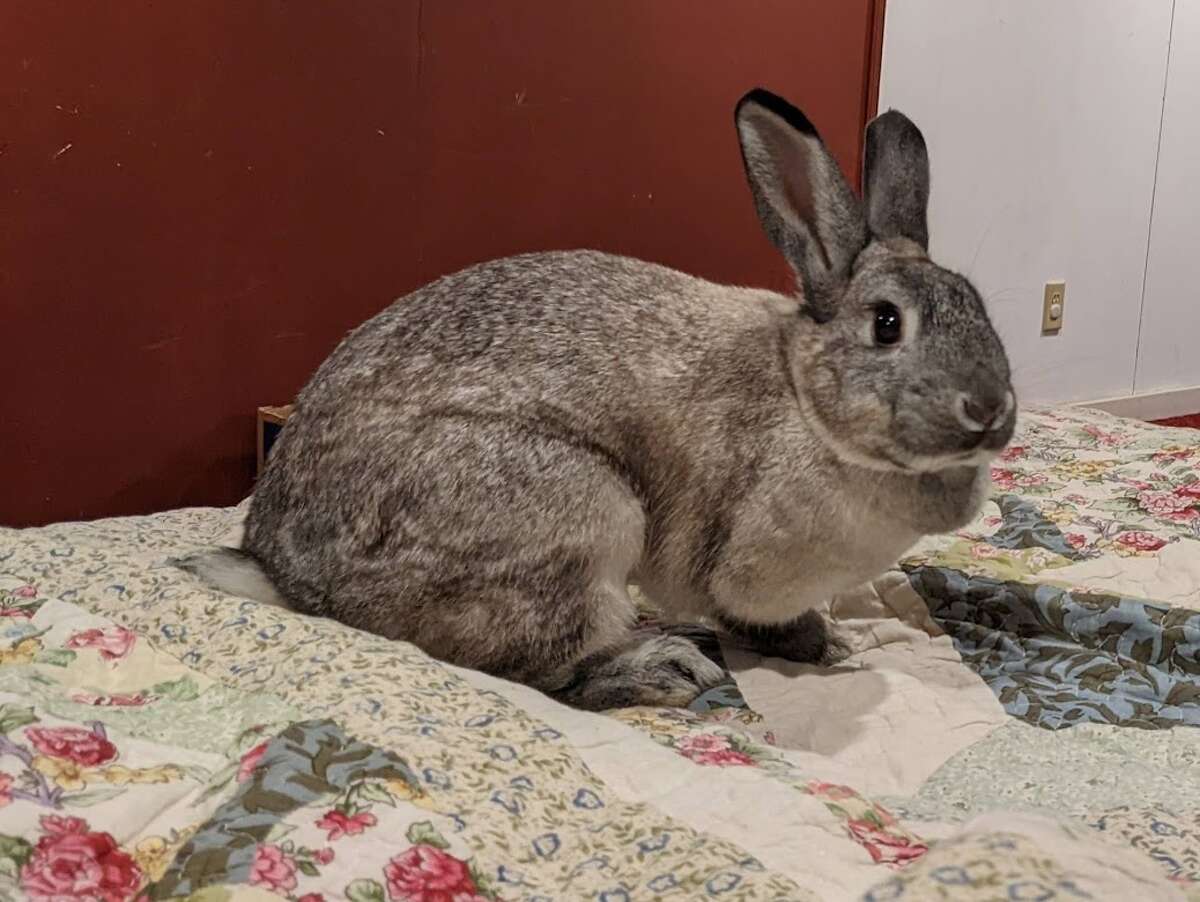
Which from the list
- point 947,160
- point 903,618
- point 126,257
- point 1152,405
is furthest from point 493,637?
point 1152,405

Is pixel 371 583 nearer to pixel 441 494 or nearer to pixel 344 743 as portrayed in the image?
pixel 441 494

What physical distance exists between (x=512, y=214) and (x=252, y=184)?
68 cm

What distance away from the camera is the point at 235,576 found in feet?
5.98

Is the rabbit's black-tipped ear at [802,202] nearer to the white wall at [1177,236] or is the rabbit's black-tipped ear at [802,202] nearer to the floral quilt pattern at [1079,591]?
the floral quilt pattern at [1079,591]

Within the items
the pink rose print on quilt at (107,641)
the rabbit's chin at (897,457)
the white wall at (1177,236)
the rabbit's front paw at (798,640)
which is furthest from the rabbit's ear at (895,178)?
the white wall at (1177,236)

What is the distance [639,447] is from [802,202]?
44 cm

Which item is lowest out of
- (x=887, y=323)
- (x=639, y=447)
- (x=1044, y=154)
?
(x=639, y=447)

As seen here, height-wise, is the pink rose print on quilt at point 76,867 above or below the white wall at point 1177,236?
below

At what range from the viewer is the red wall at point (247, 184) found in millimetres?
2438

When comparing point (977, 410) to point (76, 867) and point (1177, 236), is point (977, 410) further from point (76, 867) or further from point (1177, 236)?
point (1177, 236)

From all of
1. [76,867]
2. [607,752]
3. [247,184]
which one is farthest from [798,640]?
[247,184]

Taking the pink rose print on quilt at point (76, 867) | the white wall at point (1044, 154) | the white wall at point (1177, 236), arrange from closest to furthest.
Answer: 1. the pink rose print on quilt at point (76, 867)
2. the white wall at point (1044, 154)
3. the white wall at point (1177, 236)

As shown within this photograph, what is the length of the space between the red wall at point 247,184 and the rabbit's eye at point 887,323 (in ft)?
4.87

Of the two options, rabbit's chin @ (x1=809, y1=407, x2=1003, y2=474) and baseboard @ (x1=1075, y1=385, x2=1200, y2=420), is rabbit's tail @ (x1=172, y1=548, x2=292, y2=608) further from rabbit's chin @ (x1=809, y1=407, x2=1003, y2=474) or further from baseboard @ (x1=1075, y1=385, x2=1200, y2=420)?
baseboard @ (x1=1075, y1=385, x2=1200, y2=420)
